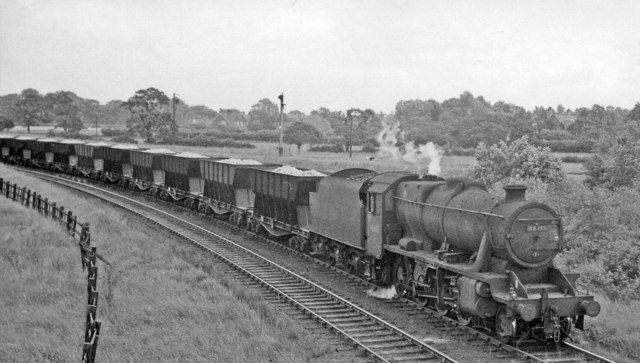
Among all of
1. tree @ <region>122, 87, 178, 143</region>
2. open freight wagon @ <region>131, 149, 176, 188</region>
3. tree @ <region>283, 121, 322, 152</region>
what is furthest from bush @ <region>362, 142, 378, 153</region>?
open freight wagon @ <region>131, 149, 176, 188</region>

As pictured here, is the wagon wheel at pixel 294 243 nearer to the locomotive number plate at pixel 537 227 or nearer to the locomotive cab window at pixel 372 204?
the locomotive cab window at pixel 372 204

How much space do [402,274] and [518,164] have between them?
1803 centimetres

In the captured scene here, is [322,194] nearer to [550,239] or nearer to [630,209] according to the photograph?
[550,239]

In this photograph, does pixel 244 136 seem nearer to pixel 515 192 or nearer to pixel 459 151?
pixel 459 151

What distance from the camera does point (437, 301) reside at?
13547 mm

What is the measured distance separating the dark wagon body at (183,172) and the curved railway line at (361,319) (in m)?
10.1

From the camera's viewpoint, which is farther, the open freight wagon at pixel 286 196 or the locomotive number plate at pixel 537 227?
the open freight wagon at pixel 286 196

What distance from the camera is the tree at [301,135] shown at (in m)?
66.6

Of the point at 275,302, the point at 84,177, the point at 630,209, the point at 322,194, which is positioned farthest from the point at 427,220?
the point at 84,177

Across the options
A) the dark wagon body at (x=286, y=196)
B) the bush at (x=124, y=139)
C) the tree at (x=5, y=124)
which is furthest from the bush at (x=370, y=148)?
the tree at (x=5, y=124)

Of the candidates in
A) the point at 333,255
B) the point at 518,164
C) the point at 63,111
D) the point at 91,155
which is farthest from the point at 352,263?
the point at 63,111

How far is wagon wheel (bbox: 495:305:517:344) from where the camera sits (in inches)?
456

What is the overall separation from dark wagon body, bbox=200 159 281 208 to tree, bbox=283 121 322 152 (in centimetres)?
3562

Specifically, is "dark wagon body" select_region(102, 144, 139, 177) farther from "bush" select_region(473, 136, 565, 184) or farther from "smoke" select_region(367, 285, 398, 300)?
"smoke" select_region(367, 285, 398, 300)
